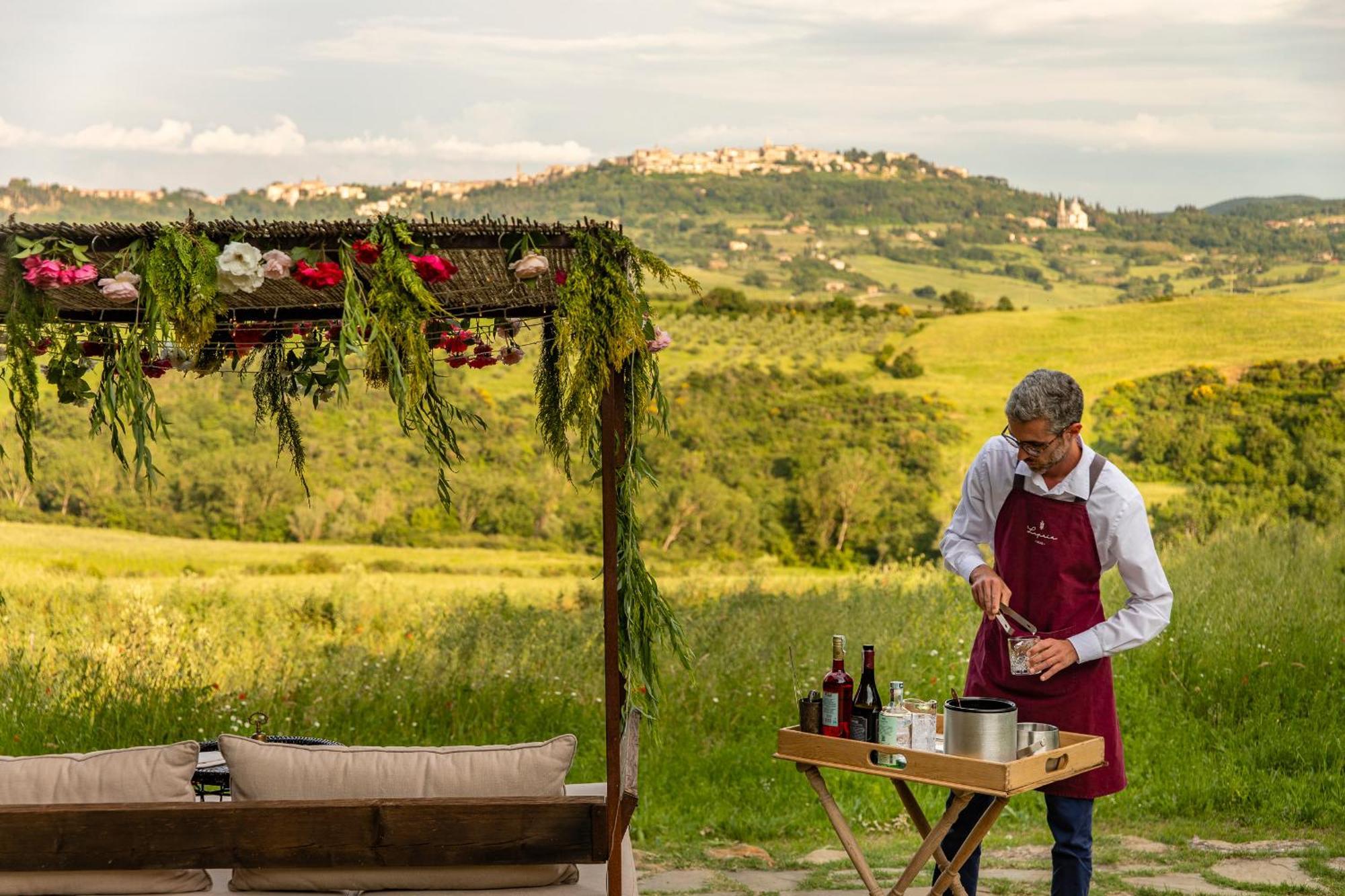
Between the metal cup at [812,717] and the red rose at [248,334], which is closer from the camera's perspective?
the metal cup at [812,717]

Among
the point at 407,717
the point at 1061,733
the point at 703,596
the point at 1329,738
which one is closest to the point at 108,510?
the point at 703,596

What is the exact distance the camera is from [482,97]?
1995 centimetres

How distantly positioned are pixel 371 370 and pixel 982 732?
1658 millimetres

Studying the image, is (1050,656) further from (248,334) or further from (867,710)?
(248,334)

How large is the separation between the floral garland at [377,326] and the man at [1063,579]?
2.75 feet

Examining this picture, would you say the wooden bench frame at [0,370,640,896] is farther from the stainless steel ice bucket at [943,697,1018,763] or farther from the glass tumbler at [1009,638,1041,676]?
the glass tumbler at [1009,638,1041,676]

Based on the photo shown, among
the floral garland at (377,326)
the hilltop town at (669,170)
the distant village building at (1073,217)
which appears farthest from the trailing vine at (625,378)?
the distant village building at (1073,217)

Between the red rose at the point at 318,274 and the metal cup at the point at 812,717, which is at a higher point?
the red rose at the point at 318,274

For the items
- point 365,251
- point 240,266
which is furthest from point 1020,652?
point 240,266

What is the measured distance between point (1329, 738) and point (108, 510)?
12821 millimetres

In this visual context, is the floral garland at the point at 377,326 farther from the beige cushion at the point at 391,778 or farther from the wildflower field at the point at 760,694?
the wildflower field at the point at 760,694

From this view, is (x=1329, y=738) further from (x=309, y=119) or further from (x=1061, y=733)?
(x=309, y=119)

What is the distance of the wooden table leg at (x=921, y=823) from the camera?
10.5ft

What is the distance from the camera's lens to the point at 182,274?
9.68 ft
